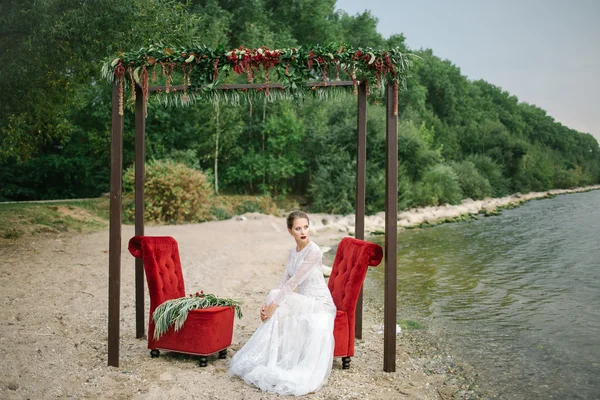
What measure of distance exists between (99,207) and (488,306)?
1198 centimetres

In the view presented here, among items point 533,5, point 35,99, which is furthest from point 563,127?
point 35,99

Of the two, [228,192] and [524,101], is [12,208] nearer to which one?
[228,192]

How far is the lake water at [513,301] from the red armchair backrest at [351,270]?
4.73 ft

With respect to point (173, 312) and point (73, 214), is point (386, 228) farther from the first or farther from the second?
point (73, 214)

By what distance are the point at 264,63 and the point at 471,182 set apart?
24.6m

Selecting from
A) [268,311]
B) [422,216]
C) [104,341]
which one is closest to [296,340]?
[268,311]

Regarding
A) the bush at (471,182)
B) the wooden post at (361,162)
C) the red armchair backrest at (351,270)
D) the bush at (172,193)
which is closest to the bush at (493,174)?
the bush at (471,182)

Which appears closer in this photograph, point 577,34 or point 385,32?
point 577,34

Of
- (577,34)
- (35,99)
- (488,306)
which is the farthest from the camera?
(577,34)

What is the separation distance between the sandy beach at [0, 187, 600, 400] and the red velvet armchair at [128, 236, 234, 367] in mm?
156

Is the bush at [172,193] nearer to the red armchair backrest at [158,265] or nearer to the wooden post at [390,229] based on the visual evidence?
the red armchair backrest at [158,265]

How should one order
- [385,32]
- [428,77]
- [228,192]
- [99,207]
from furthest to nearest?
1. [428,77]
2. [385,32]
3. [228,192]
4. [99,207]

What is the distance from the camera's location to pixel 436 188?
22.6 metres

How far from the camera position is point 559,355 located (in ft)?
19.4
